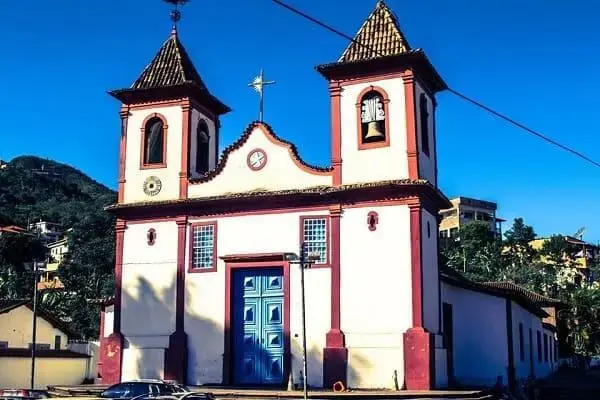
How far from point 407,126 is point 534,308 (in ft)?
50.0

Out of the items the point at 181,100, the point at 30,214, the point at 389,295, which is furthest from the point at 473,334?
the point at 30,214

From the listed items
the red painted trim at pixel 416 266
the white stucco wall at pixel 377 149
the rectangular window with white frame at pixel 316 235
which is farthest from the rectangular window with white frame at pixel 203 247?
the red painted trim at pixel 416 266

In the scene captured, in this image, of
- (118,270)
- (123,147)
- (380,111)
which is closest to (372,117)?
(380,111)

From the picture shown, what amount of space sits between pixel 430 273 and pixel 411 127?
4.43m

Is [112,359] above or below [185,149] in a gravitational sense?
below

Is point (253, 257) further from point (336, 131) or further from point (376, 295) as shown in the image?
point (336, 131)

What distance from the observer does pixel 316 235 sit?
2439cm

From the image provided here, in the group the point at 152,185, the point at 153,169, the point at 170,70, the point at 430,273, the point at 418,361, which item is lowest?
the point at 418,361

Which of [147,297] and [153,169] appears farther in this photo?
[153,169]

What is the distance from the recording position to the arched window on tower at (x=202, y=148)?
28047mm

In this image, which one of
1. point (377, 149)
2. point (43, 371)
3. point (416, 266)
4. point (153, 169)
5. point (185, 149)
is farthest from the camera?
point (43, 371)

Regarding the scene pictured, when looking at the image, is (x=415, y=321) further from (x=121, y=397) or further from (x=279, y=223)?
(x=121, y=397)

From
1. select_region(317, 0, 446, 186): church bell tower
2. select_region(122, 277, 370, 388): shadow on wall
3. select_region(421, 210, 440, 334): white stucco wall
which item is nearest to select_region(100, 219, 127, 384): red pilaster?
select_region(122, 277, 370, 388): shadow on wall

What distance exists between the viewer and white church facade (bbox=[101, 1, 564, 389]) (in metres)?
23.2
